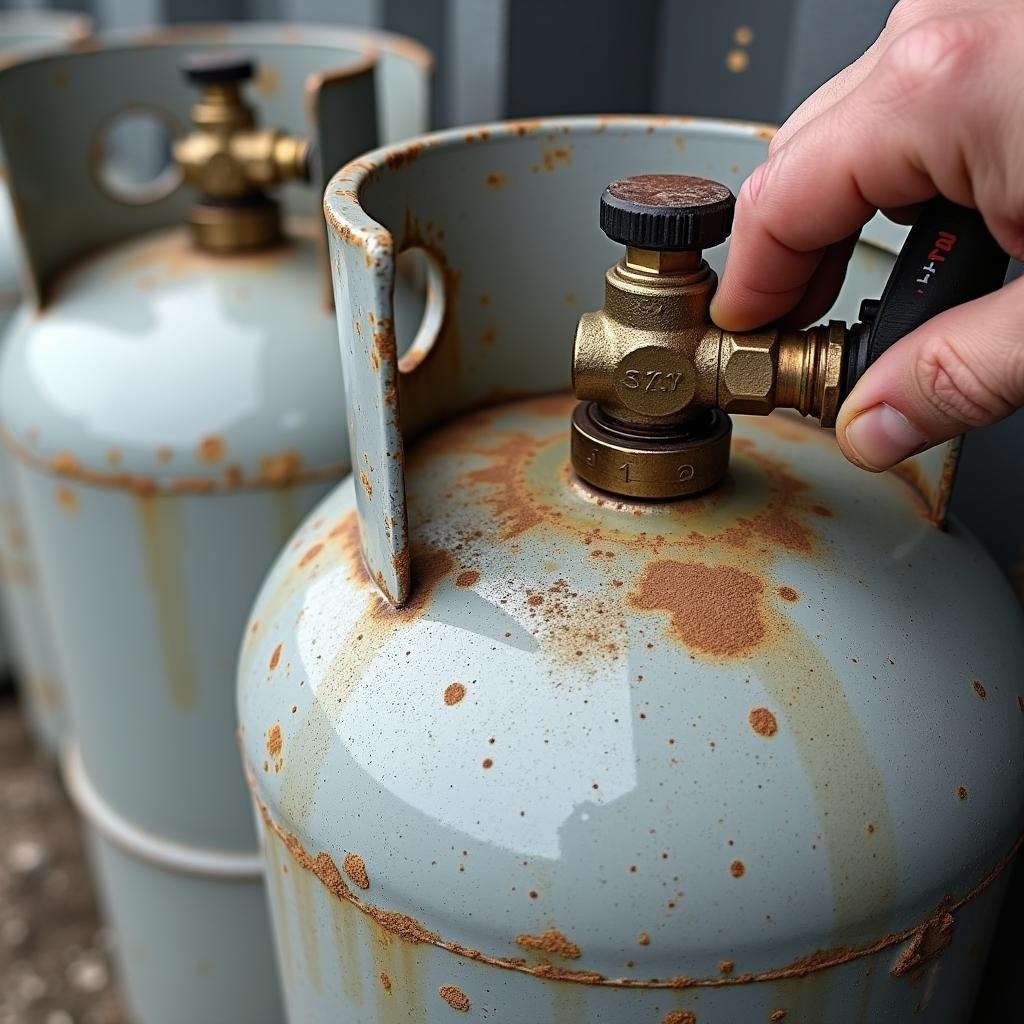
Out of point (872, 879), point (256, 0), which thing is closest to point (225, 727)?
point (872, 879)

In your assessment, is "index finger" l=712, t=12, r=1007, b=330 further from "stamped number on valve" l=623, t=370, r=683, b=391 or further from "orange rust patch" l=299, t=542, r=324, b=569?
"orange rust patch" l=299, t=542, r=324, b=569

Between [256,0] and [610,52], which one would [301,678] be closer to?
[610,52]

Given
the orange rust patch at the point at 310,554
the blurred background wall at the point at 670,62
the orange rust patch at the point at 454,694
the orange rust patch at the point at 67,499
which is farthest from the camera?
the orange rust patch at the point at 67,499

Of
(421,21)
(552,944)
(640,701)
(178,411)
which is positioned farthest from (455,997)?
(421,21)

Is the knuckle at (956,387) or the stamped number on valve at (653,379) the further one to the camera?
the stamped number on valve at (653,379)

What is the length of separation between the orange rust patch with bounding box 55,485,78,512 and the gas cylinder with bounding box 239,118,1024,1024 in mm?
393

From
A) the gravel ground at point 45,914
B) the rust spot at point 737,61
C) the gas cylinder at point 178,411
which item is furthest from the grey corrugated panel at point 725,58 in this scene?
the gravel ground at point 45,914

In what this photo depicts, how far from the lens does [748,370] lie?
603 millimetres

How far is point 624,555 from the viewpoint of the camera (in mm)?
612

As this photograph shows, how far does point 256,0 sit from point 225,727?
1.34 m

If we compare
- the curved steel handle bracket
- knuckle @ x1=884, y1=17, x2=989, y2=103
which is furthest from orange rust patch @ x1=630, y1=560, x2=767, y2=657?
knuckle @ x1=884, y1=17, x2=989, y2=103

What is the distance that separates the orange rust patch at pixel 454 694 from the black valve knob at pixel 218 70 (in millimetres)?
740

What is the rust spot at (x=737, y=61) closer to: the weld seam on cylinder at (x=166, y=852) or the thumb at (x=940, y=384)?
the thumb at (x=940, y=384)

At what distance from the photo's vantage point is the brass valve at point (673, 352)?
1.91 ft
